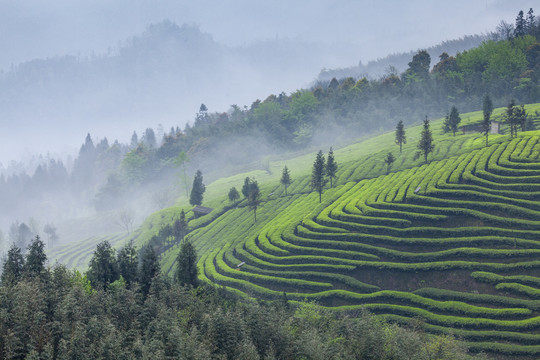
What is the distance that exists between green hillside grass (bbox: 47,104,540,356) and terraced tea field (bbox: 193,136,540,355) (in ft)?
0.48

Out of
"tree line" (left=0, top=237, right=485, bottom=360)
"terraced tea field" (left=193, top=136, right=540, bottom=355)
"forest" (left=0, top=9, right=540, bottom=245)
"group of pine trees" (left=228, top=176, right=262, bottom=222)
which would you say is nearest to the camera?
"tree line" (left=0, top=237, right=485, bottom=360)

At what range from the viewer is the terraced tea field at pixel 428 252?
5547 cm

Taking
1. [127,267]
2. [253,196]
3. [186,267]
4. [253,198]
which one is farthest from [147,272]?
[253,196]

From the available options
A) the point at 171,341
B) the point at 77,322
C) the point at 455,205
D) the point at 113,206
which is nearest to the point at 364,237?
the point at 455,205

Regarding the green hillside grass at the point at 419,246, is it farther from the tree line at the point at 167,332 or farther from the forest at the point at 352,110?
the forest at the point at 352,110

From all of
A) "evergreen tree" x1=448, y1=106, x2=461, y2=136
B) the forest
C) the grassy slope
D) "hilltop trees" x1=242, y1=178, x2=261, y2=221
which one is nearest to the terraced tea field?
"hilltop trees" x1=242, y1=178, x2=261, y2=221

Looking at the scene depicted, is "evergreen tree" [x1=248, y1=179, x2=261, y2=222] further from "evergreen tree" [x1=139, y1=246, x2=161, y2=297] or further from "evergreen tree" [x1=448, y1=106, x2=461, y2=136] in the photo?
"evergreen tree" [x1=448, y1=106, x2=461, y2=136]

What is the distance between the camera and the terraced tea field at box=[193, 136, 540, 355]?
55.5 metres

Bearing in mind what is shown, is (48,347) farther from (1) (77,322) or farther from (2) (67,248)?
(2) (67,248)

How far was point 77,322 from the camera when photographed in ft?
124

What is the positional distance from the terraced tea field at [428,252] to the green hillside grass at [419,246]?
145 millimetres

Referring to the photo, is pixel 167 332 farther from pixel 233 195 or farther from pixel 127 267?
pixel 233 195

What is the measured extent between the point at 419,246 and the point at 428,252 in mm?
1683

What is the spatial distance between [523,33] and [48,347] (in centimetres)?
16627
